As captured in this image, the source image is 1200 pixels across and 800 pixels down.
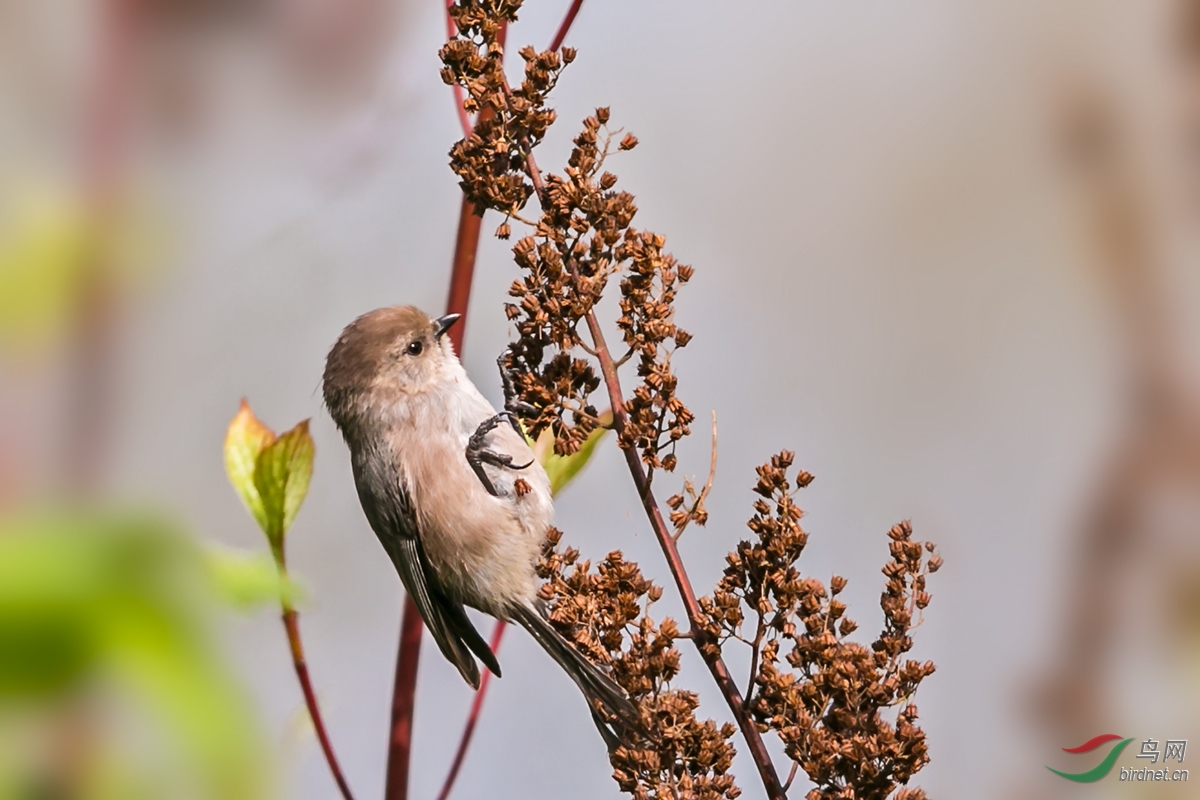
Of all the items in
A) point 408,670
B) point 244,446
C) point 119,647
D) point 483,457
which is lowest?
point 119,647

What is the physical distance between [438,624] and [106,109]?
0.72 m

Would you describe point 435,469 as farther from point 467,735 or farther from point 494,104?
point 494,104

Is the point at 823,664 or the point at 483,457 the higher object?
the point at 483,457

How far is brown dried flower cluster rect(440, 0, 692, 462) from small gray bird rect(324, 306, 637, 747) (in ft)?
2.06

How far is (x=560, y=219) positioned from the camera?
0.82m

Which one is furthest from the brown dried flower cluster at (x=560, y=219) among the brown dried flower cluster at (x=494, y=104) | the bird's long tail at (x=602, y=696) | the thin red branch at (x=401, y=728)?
the thin red branch at (x=401, y=728)

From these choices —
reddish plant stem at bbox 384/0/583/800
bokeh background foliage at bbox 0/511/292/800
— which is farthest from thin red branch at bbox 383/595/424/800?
bokeh background foliage at bbox 0/511/292/800

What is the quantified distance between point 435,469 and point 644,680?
811mm

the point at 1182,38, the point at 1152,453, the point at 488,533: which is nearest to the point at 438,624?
the point at 488,533

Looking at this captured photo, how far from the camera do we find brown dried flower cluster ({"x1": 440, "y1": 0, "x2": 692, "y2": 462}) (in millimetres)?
813

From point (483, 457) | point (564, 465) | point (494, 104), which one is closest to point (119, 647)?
point (494, 104)

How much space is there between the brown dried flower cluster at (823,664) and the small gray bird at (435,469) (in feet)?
2.26

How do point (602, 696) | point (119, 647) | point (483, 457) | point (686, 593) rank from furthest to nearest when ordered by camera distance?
point (483, 457) → point (602, 696) → point (686, 593) → point (119, 647)

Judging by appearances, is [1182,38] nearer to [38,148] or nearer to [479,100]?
[479,100]
